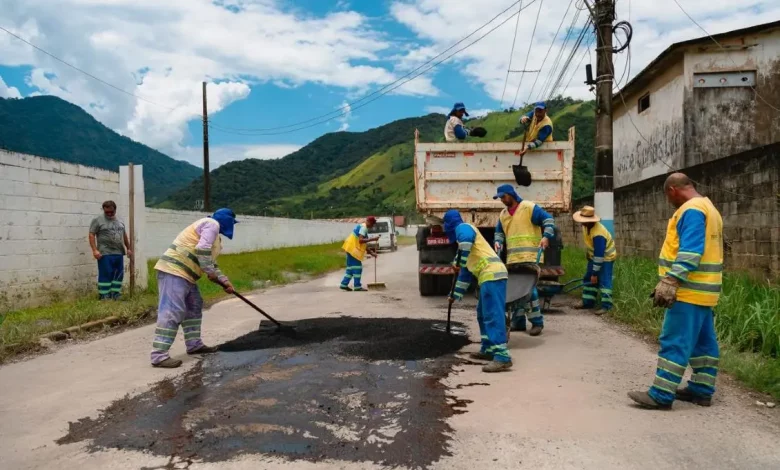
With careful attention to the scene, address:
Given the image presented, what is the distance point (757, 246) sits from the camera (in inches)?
303

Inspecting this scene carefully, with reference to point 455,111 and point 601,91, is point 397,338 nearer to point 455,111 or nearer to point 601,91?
point 455,111

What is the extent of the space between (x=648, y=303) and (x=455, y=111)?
14.4ft

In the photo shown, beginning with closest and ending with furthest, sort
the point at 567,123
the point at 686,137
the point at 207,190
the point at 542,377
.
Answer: the point at 542,377, the point at 686,137, the point at 207,190, the point at 567,123

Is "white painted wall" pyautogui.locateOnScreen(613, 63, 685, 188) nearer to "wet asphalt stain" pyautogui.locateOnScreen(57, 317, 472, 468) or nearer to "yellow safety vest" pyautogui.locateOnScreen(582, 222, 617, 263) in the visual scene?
"yellow safety vest" pyautogui.locateOnScreen(582, 222, 617, 263)

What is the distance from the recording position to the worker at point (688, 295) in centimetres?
382

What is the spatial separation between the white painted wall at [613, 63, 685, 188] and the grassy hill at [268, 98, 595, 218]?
34218 mm

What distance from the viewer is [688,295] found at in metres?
3.86

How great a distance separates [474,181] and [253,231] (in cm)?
1699

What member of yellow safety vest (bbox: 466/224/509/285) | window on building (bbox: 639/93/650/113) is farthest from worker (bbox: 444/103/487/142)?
window on building (bbox: 639/93/650/113)

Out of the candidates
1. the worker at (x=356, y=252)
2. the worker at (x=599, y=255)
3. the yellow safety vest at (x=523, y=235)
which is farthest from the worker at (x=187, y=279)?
the worker at (x=356, y=252)

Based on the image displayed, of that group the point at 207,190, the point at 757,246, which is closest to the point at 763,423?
the point at 757,246

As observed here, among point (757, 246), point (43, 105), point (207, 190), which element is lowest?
point (757, 246)

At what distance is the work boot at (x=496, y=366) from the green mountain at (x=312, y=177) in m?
54.9

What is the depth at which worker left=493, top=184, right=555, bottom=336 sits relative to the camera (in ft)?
22.5
